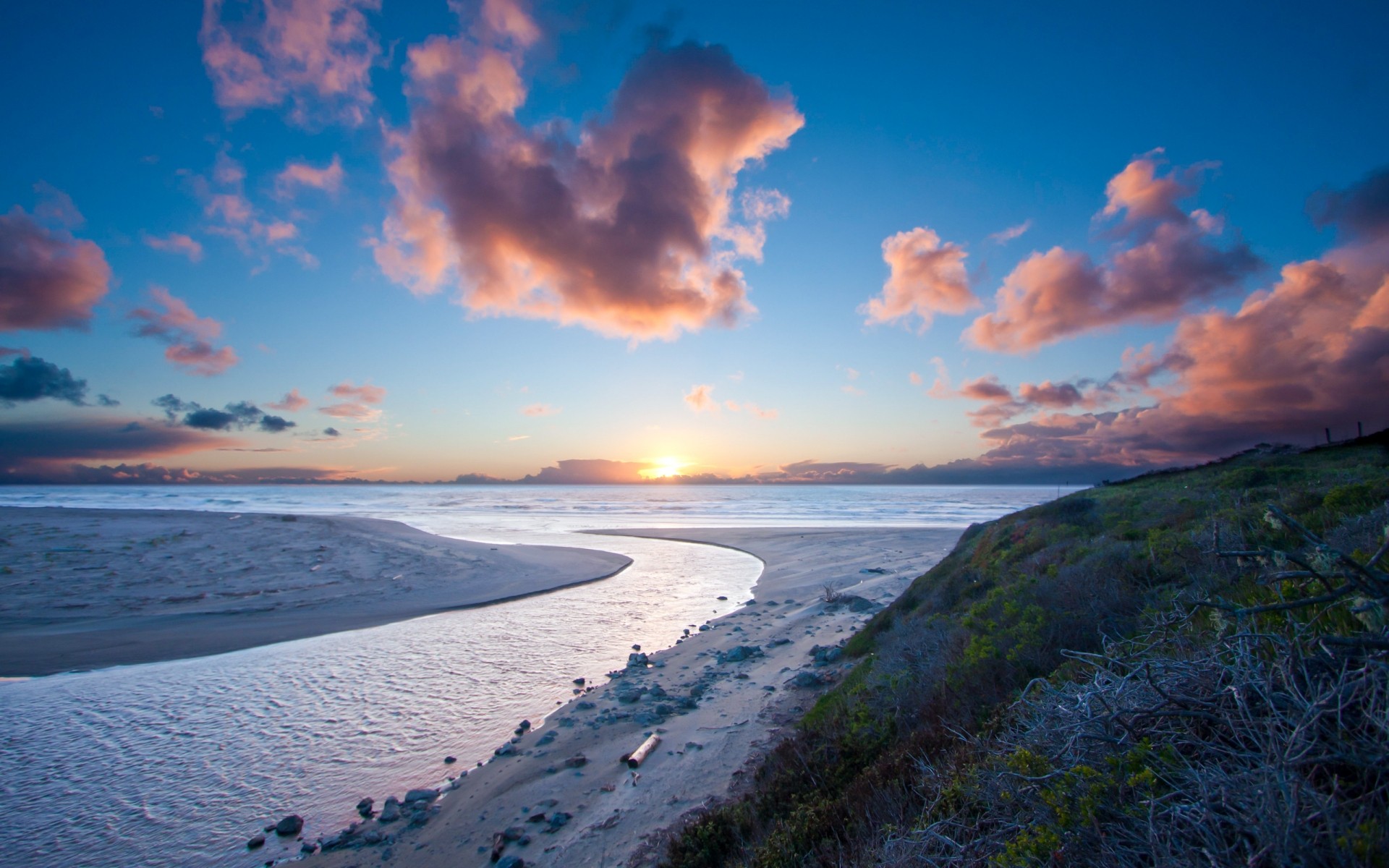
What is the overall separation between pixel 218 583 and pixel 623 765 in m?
20.0

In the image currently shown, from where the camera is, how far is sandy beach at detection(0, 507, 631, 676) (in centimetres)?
1337

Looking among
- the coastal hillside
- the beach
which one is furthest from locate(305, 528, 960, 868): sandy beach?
the coastal hillside

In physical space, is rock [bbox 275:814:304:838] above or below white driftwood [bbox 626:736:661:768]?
below

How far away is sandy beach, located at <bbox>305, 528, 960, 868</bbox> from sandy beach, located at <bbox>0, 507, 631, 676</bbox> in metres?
9.40

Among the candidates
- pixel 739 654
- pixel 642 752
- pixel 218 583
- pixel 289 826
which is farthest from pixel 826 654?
pixel 218 583

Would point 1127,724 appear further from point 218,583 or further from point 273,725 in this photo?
point 218,583

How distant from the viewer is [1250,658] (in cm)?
278

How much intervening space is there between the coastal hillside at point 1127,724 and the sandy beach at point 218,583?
47.0 feet

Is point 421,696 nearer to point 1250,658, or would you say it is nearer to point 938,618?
point 938,618

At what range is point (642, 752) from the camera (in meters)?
7.30

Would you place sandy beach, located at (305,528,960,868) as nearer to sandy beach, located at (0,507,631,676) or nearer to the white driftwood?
the white driftwood

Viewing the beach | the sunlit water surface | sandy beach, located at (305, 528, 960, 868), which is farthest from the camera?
the sunlit water surface

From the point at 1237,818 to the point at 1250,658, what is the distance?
39.4 inches

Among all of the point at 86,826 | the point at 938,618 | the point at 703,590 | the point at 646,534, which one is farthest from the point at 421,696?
the point at 646,534
